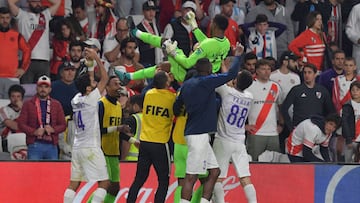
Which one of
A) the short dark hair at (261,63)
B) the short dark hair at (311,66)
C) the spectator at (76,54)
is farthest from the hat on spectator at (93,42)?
the short dark hair at (311,66)

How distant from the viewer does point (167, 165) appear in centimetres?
2066

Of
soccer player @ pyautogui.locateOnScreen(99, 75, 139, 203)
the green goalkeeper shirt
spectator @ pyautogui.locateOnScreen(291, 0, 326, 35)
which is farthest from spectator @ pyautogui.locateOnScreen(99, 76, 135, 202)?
spectator @ pyautogui.locateOnScreen(291, 0, 326, 35)

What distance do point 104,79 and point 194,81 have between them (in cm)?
161

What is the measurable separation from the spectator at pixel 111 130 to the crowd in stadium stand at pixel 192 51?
0.97 meters

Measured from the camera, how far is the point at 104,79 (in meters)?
21.1

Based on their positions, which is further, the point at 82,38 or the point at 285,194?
the point at 82,38

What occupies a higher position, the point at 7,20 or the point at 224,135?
the point at 7,20

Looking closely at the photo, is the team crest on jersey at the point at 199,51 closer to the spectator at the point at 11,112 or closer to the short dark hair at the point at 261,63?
the short dark hair at the point at 261,63

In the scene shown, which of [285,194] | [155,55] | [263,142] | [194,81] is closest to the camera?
[194,81]

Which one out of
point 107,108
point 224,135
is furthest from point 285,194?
point 107,108

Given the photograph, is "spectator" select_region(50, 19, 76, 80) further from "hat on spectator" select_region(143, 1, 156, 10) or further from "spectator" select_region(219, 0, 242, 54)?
"spectator" select_region(219, 0, 242, 54)

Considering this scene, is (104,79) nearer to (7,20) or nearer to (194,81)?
(194,81)

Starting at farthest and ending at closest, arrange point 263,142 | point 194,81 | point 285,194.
Answer: point 263,142 → point 285,194 → point 194,81

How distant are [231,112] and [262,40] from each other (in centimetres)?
549
